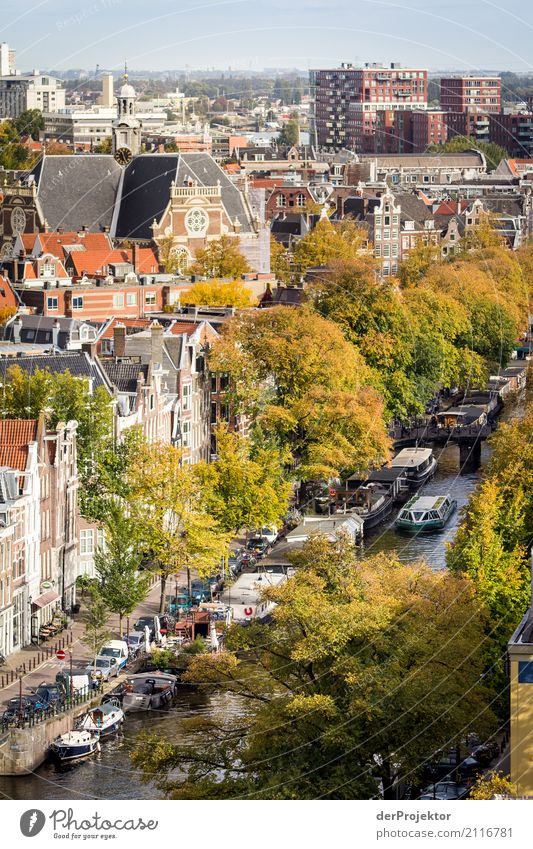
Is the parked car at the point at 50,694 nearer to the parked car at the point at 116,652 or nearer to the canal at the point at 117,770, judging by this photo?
the canal at the point at 117,770

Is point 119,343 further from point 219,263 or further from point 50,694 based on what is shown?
point 219,263

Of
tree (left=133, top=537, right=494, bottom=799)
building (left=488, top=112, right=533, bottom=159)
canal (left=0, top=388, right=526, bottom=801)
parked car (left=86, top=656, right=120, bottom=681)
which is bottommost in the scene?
canal (left=0, top=388, right=526, bottom=801)

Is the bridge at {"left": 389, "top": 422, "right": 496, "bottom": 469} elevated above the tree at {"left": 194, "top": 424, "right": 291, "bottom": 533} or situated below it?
below

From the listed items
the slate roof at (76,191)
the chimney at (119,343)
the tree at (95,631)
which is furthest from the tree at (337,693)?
the slate roof at (76,191)

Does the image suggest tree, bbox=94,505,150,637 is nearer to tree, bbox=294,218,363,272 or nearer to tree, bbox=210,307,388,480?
tree, bbox=210,307,388,480

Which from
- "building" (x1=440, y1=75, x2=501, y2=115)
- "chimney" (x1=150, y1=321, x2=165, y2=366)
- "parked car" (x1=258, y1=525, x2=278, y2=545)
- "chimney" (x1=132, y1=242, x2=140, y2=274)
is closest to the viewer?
"parked car" (x1=258, y1=525, x2=278, y2=545)

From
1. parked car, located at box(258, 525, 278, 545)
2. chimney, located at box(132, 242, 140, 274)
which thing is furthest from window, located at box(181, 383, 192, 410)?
chimney, located at box(132, 242, 140, 274)

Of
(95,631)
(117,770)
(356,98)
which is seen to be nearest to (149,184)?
(95,631)

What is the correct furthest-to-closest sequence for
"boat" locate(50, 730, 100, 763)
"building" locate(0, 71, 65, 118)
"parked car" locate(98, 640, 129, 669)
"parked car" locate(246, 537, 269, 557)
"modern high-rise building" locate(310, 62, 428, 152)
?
1. "building" locate(0, 71, 65, 118)
2. "modern high-rise building" locate(310, 62, 428, 152)
3. "parked car" locate(246, 537, 269, 557)
4. "parked car" locate(98, 640, 129, 669)
5. "boat" locate(50, 730, 100, 763)

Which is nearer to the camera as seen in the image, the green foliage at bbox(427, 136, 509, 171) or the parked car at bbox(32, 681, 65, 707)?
the parked car at bbox(32, 681, 65, 707)
